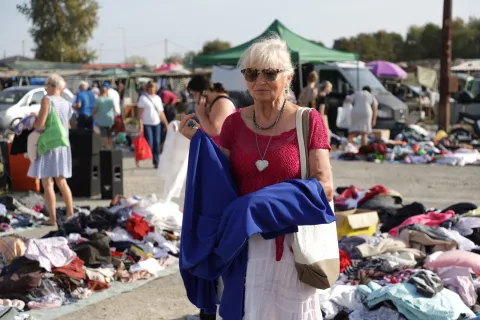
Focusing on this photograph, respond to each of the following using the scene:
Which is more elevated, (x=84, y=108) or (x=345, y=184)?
(x=84, y=108)

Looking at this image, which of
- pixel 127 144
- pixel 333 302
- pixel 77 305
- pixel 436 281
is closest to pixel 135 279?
pixel 77 305

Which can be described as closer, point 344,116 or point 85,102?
point 344,116

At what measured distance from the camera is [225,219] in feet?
10.8

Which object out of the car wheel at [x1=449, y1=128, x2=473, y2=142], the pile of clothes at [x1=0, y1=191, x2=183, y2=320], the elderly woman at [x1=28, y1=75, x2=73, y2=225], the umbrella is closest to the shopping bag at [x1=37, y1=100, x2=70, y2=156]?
the elderly woman at [x1=28, y1=75, x2=73, y2=225]

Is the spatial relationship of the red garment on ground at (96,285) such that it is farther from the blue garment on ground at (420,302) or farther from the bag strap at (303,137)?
the bag strap at (303,137)

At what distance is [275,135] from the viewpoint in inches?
134

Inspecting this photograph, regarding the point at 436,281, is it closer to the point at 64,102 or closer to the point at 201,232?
the point at 201,232

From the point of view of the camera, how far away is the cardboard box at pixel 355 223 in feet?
25.3

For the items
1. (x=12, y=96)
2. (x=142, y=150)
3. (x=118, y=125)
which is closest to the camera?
(x=142, y=150)

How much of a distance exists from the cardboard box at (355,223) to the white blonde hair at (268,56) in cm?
447

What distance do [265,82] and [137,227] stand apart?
4.88 m

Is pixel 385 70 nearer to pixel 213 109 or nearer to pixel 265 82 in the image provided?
pixel 213 109

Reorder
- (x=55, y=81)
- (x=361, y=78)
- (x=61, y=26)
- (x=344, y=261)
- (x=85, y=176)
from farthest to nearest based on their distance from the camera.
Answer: (x=61, y=26) → (x=361, y=78) → (x=85, y=176) → (x=55, y=81) → (x=344, y=261)

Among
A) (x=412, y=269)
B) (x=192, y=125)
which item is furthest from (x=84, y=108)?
(x=192, y=125)
